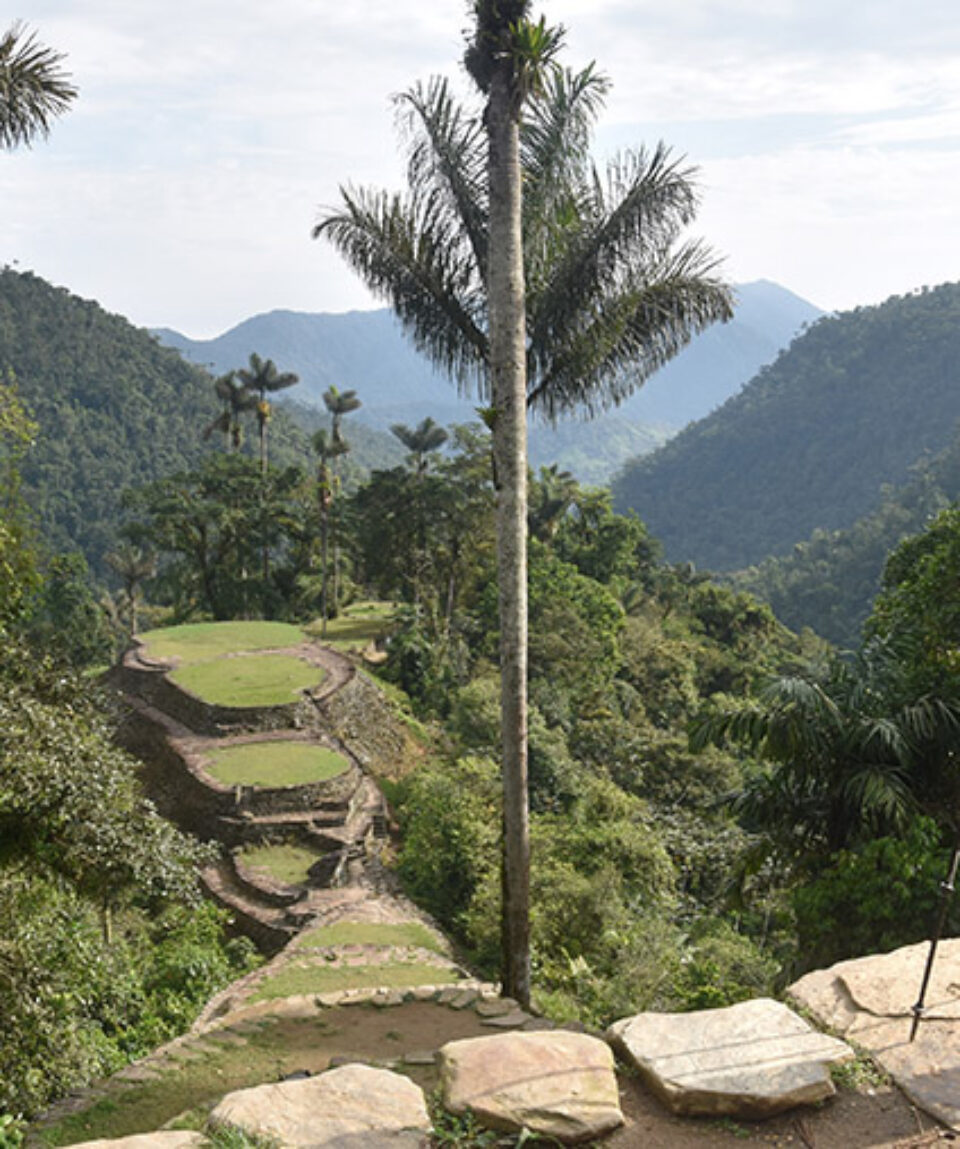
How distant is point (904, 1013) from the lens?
3.95 m

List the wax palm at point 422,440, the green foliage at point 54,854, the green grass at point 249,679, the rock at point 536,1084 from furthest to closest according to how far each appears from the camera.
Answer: the wax palm at point 422,440, the green grass at point 249,679, the green foliage at point 54,854, the rock at point 536,1084

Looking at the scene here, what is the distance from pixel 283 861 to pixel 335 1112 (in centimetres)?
1227

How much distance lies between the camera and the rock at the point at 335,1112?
3.12 meters

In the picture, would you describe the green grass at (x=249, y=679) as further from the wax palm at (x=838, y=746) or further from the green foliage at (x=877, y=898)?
the green foliage at (x=877, y=898)

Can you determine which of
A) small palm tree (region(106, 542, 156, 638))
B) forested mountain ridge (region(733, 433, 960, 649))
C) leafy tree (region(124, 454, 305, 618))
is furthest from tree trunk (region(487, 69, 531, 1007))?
forested mountain ridge (region(733, 433, 960, 649))

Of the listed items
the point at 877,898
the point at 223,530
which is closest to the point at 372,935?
the point at 877,898

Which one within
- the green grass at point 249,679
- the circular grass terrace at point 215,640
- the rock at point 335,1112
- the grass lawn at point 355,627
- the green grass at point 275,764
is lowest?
the green grass at point 275,764

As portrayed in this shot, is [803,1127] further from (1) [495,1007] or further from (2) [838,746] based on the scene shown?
(2) [838,746]

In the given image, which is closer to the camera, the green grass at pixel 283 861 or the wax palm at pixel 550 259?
the wax palm at pixel 550 259

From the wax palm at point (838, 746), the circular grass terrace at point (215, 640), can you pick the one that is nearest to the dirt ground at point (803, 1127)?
the wax palm at point (838, 746)

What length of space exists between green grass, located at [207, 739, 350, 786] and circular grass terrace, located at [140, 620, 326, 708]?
133 centimetres

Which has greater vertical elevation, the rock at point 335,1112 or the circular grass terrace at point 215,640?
the rock at point 335,1112

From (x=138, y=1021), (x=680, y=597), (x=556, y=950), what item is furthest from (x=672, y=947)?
(x=680, y=597)

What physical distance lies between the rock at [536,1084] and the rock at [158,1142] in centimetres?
82
